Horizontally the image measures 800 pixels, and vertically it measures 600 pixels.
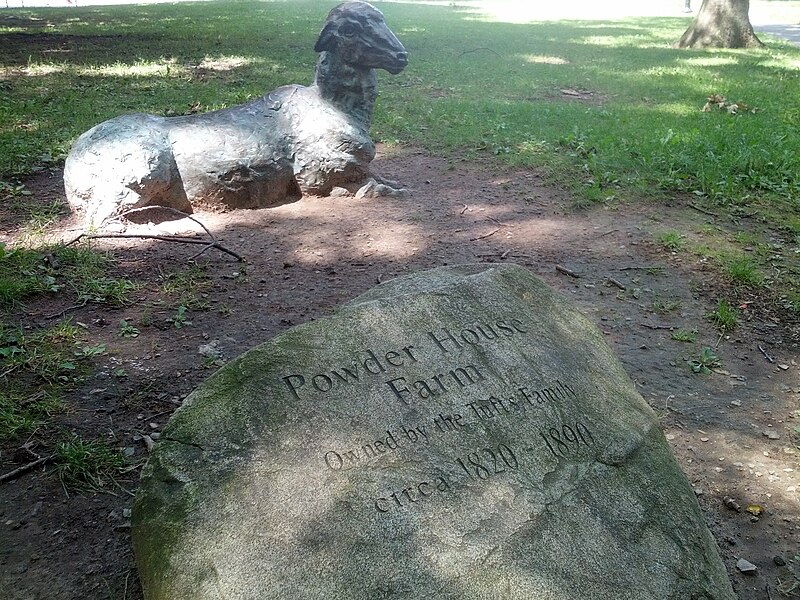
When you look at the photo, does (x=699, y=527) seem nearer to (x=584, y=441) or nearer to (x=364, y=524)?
(x=584, y=441)

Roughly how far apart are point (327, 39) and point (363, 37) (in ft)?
0.98

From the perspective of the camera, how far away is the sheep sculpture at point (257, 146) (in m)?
5.34

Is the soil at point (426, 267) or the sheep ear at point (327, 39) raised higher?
the sheep ear at point (327, 39)

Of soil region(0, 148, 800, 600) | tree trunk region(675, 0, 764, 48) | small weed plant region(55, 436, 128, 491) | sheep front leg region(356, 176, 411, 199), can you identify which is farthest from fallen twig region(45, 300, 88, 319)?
tree trunk region(675, 0, 764, 48)

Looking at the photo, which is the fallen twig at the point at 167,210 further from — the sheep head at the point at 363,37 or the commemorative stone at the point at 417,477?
the commemorative stone at the point at 417,477

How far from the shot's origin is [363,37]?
577cm

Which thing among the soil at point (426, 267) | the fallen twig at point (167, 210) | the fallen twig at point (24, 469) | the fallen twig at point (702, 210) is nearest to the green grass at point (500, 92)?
the fallen twig at point (702, 210)

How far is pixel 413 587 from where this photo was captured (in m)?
1.88

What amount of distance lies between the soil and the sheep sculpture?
227 millimetres

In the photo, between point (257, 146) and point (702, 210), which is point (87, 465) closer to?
point (257, 146)

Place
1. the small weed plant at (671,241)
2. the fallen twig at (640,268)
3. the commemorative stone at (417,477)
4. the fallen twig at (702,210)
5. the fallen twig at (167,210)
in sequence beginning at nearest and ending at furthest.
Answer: the commemorative stone at (417,477) → the fallen twig at (640,268) → the fallen twig at (167,210) → the small weed plant at (671,241) → the fallen twig at (702,210)

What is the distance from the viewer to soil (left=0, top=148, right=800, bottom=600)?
9.16ft

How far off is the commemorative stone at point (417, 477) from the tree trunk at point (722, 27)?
14.3 m

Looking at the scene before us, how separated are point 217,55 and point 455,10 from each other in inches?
520
